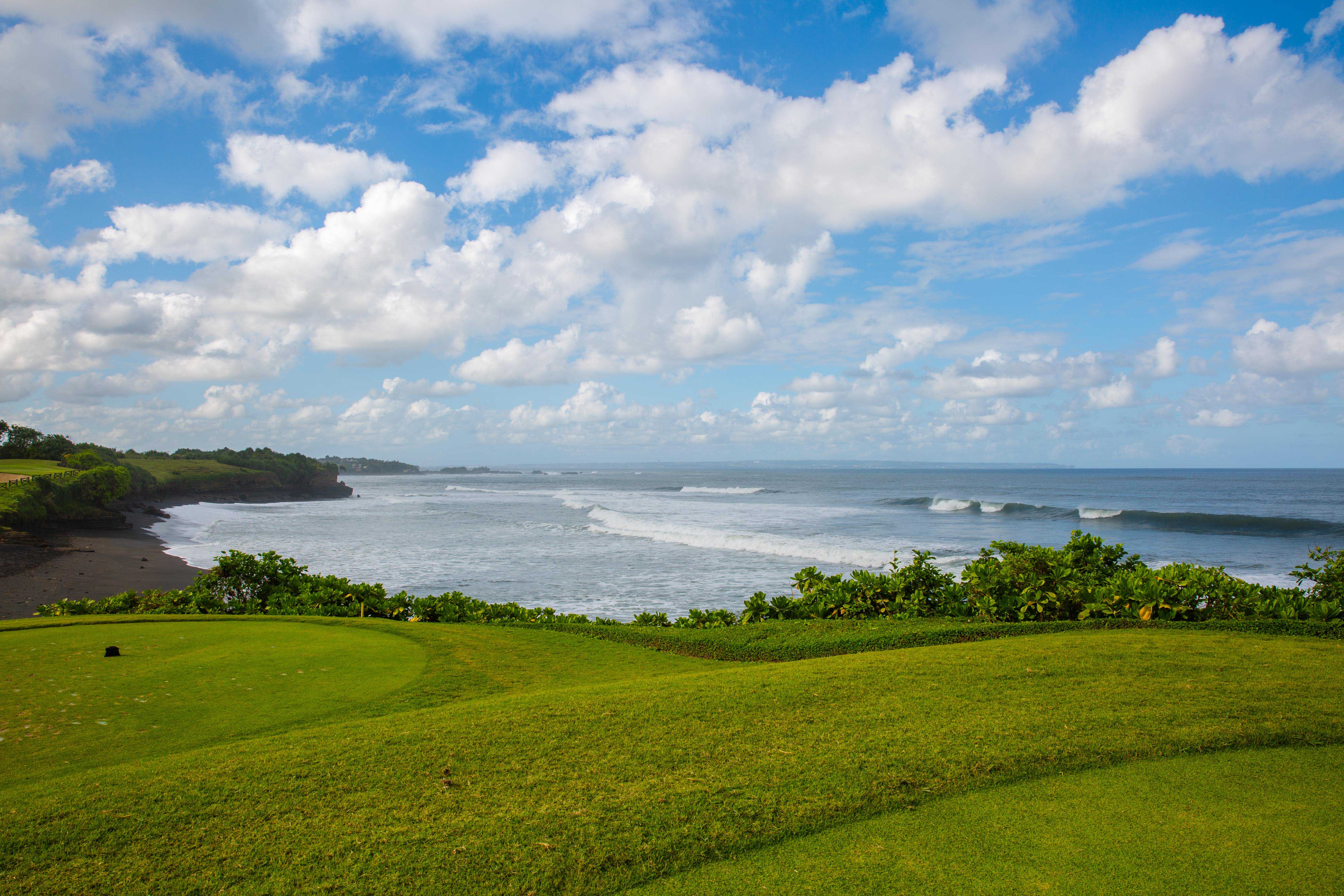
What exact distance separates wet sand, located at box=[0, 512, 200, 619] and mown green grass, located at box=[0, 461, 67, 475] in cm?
1193

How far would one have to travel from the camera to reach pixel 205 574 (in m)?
10.9

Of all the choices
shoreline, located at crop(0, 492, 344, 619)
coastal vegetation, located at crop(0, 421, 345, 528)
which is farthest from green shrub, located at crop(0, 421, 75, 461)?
shoreline, located at crop(0, 492, 344, 619)

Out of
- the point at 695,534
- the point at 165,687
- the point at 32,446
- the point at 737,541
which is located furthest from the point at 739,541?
the point at 32,446

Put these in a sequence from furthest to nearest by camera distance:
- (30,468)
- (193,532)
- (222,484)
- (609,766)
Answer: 1. (222,484)
2. (30,468)
3. (193,532)
4. (609,766)

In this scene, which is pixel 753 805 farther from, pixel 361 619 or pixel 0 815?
pixel 361 619

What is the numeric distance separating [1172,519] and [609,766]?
4513 centimetres

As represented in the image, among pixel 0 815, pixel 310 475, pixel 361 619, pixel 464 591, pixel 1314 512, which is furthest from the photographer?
pixel 310 475

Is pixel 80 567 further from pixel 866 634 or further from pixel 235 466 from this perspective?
pixel 235 466

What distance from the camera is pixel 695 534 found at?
30188 mm

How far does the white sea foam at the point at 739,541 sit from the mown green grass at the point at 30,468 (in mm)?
28807

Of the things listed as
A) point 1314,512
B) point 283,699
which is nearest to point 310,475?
point 283,699

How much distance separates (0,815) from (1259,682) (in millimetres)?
8449

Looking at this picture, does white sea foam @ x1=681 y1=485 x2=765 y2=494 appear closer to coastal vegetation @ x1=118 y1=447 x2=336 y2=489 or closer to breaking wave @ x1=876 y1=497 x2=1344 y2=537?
breaking wave @ x1=876 y1=497 x2=1344 y2=537

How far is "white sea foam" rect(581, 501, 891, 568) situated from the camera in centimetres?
2341
